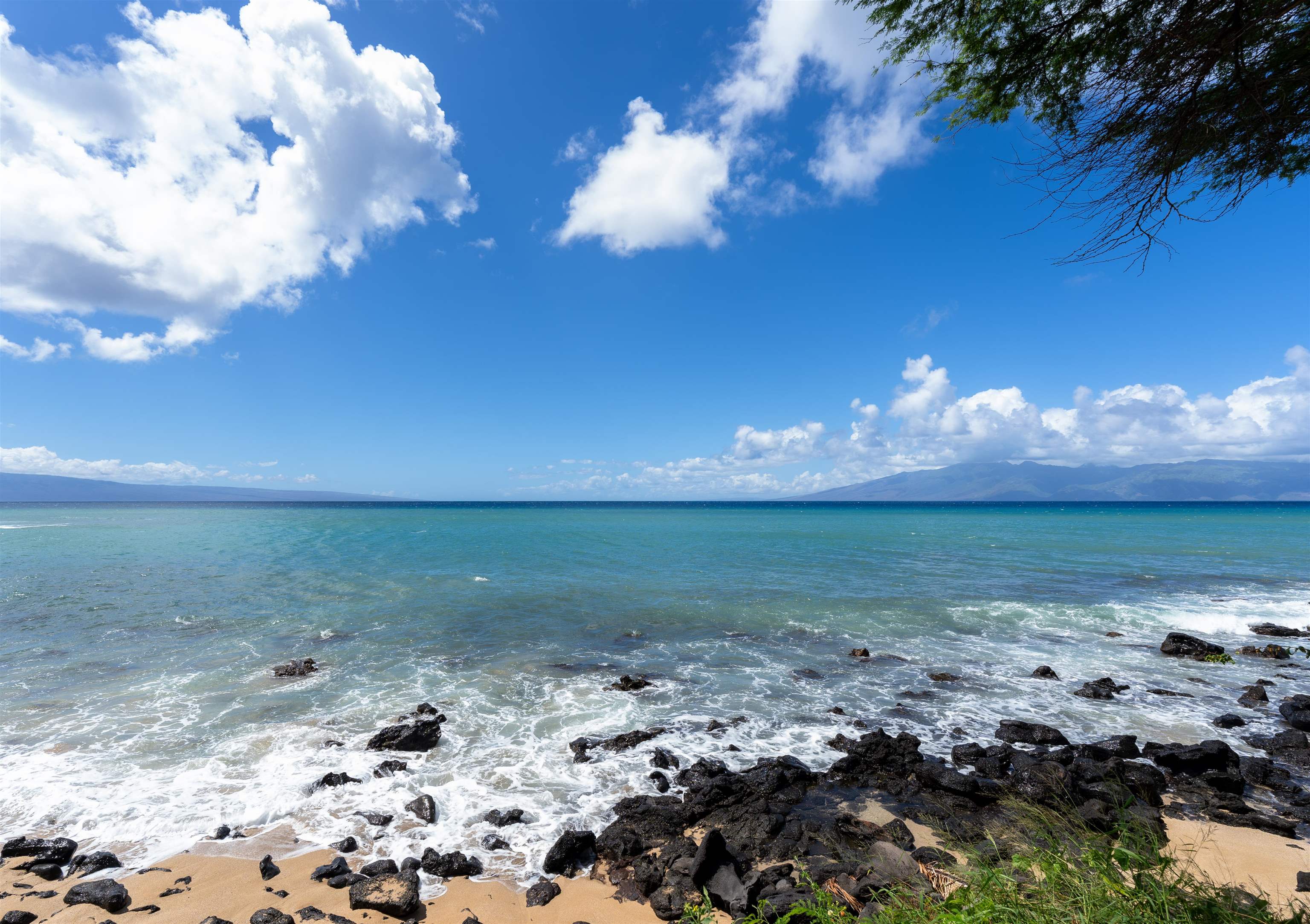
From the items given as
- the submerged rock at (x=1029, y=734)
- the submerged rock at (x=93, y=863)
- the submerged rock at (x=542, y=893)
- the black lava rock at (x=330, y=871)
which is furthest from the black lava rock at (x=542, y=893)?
the submerged rock at (x=1029, y=734)

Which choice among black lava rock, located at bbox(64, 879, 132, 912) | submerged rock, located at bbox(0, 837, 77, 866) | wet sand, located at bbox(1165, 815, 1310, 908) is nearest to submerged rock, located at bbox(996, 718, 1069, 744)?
wet sand, located at bbox(1165, 815, 1310, 908)

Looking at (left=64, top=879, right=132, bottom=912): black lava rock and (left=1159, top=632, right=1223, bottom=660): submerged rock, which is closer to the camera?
(left=64, top=879, right=132, bottom=912): black lava rock

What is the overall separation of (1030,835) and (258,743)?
46.7ft

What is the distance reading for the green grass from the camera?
3.95m

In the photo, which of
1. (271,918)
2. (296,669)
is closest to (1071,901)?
(271,918)

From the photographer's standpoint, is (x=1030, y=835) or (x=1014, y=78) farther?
(x=1030, y=835)

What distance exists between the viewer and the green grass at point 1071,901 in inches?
155

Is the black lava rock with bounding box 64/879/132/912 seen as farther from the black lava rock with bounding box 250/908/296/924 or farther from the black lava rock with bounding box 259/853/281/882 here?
the black lava rock with bounding box 250/908/296/924

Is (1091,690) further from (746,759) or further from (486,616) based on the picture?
(486,616)

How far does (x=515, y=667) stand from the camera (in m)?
16.0

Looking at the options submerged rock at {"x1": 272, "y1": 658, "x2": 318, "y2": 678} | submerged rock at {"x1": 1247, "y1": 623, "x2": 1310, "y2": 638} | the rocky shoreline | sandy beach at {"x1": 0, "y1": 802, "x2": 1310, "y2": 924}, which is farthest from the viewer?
submerged rock at {"x1": 1247, "y1": 623, "x2": 1310, "y2": 638}

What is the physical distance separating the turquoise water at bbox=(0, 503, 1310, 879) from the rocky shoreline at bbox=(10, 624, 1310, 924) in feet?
1.51

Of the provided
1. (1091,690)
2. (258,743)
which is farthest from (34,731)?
(1091,690)

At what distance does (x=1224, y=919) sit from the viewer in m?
3.75
